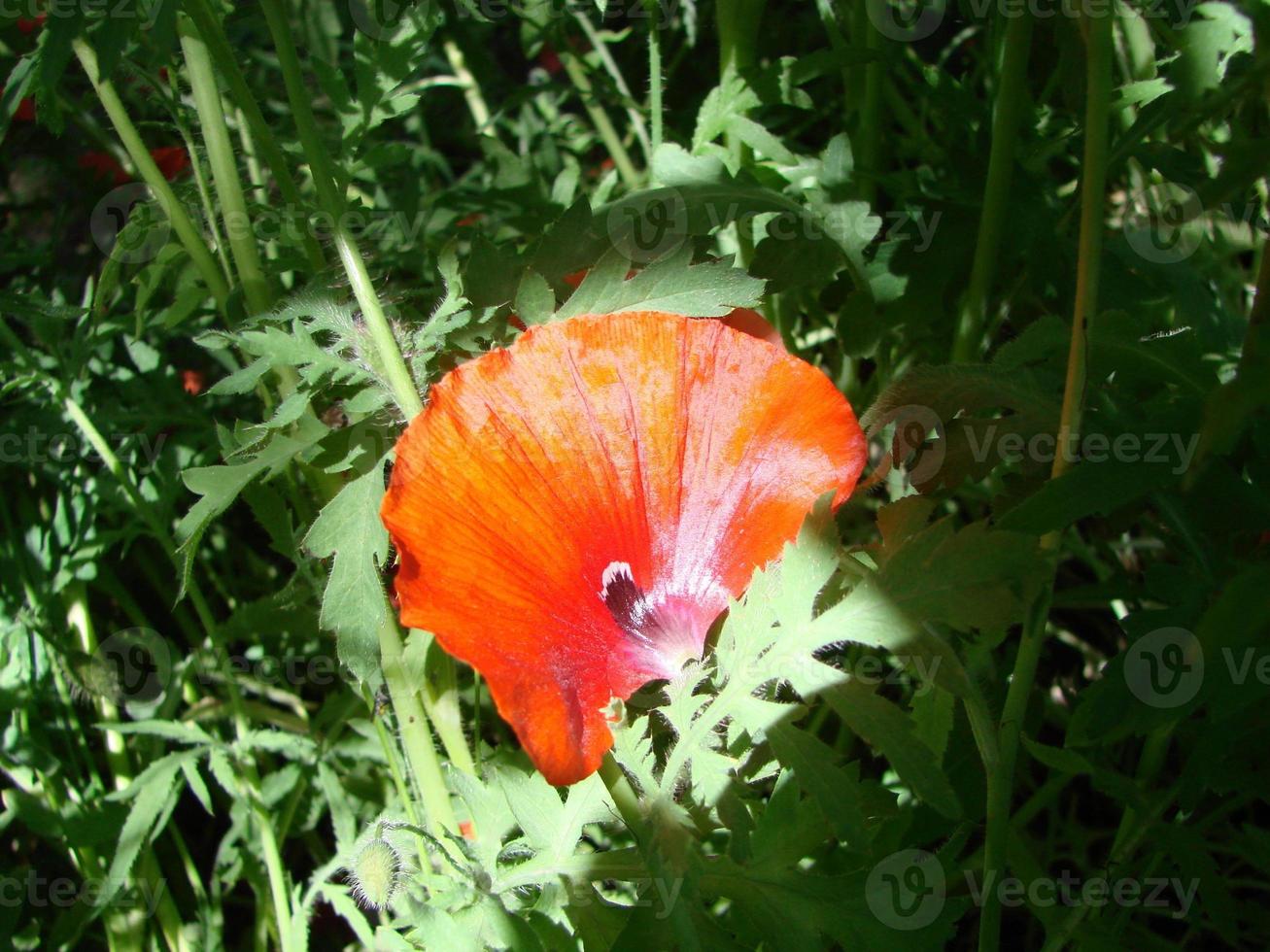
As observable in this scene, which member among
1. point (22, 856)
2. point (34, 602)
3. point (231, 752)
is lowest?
point (22, 856)

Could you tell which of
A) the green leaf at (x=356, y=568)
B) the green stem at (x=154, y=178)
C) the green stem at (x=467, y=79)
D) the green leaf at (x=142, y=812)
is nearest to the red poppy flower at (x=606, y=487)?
the green leaf at (x=356, y=568)

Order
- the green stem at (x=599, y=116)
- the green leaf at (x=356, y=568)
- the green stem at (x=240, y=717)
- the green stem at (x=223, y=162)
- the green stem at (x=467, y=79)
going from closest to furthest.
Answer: the green leaf at (x=356, y=568) → the green stem at (x=223, y=162) → the green stem at (x=240, y=717) → the green stem at (x=599, y=116) → the green stem at (x=467, y=79)

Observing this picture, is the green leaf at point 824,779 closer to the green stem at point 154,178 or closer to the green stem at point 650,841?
the green stem at point 650,841

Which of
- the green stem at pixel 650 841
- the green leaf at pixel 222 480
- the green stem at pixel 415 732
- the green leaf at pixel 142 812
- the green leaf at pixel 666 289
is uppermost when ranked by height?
the green leaf at pixel 666 289

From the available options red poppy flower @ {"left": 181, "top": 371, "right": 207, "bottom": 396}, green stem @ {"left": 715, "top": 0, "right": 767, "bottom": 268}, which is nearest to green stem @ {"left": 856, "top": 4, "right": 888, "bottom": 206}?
green stem @ {"left": 715, "top": 0, "right": 767, "bottom": 268}

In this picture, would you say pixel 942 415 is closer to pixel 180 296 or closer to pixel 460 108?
pixel 180 296

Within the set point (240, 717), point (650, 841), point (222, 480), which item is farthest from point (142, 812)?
point (650, 841)

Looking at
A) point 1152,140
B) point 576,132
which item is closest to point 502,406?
point 1152,140
